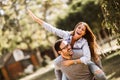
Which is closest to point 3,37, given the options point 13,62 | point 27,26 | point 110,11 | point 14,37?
point 14,37

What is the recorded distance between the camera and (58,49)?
6.39 m

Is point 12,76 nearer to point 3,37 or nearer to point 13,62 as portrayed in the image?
point 13,62

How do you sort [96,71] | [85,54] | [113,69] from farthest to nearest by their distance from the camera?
[113,69] → [85,54] → [96,71]

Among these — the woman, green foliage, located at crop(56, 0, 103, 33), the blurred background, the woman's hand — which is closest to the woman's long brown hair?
the woman

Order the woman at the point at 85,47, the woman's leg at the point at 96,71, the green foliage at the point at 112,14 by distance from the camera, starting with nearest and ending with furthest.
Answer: the woman's leg at the point at 96,71
the woman at the point at 85,47
the green foliage at the point at 112,14

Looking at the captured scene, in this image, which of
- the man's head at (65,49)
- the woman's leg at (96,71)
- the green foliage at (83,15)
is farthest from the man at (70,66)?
the green foliage at (83,15)

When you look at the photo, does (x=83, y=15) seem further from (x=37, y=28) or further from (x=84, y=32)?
(x=84, y=32)

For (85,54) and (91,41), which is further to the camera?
(91,41)

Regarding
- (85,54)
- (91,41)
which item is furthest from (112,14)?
(85,54)

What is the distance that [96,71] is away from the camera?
5914 mm

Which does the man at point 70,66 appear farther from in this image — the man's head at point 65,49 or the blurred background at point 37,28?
the blurred background at point 37,28

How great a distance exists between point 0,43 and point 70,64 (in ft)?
112

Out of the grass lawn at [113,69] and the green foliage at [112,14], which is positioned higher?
the green foliage at [112,14]

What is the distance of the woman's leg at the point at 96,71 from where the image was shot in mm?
5828
